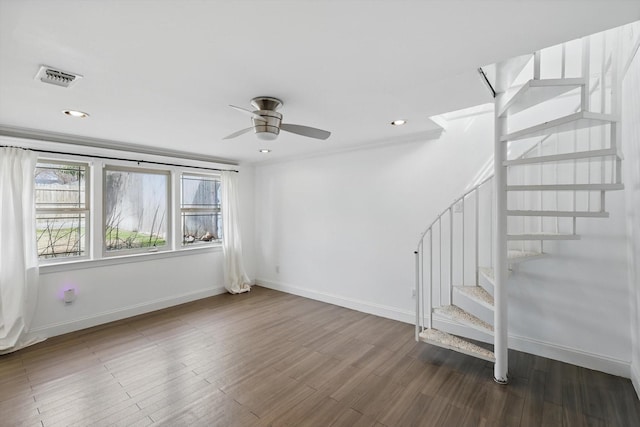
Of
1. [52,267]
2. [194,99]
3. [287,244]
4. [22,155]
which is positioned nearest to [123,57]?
[194,99]

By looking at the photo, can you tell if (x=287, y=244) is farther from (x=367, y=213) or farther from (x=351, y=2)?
(x=351, y=2)

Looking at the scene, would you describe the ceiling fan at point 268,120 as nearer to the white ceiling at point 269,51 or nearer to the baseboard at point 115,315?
the white ceiling at point 269,51

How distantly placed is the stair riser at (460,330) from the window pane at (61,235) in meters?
Answer: 4.68

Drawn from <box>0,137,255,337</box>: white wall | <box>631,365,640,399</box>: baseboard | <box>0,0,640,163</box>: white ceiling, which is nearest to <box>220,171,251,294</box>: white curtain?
<box>0,137,255,337</box>: white wall

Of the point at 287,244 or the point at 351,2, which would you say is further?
the point at 287,244

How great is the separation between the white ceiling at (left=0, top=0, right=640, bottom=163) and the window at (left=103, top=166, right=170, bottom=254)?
1.39 metres

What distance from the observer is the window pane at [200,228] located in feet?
15.8

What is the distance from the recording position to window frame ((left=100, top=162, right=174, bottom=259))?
388 cm

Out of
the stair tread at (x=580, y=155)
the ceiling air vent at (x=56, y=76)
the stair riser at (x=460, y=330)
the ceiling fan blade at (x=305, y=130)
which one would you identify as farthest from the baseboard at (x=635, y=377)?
the ceiling air vent at (x=56, y=76)

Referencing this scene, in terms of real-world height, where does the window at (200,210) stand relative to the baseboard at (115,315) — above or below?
above

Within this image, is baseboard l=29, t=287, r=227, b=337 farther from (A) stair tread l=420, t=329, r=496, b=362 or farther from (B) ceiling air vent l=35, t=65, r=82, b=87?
(A) stair tread l=420, t=329, r=496, b=362

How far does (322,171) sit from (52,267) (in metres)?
3.72

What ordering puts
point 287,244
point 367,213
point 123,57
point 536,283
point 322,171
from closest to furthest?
point 123,57, point 536,283, point 367,213, point 322,171, point 287,244

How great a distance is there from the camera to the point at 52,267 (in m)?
3.39
